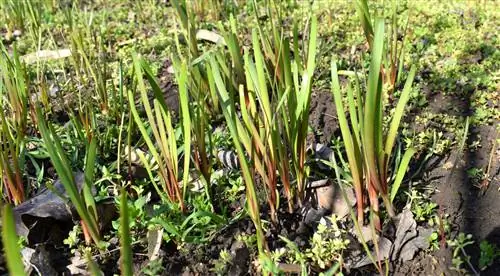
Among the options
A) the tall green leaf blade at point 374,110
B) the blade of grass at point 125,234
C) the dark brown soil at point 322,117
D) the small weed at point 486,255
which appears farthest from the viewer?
the dark brown soil at point 322,117

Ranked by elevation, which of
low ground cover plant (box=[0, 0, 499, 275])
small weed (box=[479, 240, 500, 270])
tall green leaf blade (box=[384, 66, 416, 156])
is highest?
tall green leaf blade (box=[384, 66, 416, 156])

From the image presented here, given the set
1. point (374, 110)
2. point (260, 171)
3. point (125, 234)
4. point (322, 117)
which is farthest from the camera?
point (322, 117)

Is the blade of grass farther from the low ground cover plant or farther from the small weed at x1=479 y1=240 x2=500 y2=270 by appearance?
the small weed at x1=479 y1=240 x2=500 y2=270

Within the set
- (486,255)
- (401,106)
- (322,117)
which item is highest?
(401,106)

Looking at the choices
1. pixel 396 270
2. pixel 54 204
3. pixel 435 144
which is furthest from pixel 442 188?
pixel 54 204

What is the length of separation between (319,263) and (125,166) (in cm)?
89

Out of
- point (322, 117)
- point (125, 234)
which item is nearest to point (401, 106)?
point (322, 117)

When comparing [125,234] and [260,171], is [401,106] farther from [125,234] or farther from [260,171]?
[125,234]

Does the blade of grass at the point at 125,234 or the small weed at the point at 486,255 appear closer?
the blade of grass at the point at 125,234

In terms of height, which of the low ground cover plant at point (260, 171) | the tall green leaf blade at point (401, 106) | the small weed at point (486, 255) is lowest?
the small weed at point (486, 255)

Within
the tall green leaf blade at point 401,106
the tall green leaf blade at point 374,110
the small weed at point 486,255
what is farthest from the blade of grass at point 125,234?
the small weed at point 486,255

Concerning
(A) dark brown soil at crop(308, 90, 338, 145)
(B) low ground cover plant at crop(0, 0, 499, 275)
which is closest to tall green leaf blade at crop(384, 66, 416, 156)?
(B) low ground cover plant at crop(0, 0, 499, 275)

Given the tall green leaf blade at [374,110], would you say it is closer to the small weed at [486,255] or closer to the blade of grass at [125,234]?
the small weed at [486,255]

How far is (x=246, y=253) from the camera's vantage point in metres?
1.55
